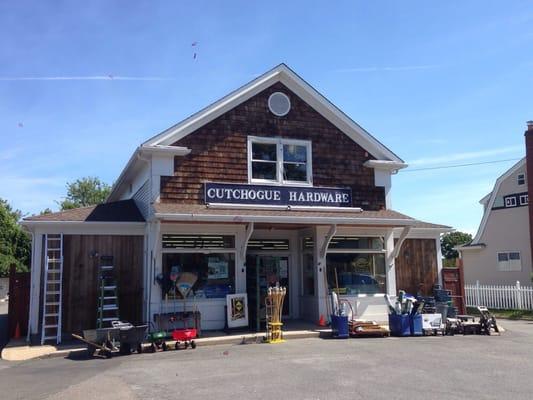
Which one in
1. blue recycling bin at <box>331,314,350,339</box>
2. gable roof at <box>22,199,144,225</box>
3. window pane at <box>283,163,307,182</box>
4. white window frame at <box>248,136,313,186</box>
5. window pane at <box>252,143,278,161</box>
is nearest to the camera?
blue recycling bin at <box>331,314,350,339</box>

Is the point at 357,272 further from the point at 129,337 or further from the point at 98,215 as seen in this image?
the point at 98,215

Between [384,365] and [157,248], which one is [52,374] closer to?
[157,248]

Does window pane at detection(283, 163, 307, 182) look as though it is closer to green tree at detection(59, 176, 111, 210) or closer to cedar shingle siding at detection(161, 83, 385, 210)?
cedar shingle siding at detection(161, 83, 385, 210)

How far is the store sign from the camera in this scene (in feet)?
51.3

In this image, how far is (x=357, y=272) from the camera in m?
17.0

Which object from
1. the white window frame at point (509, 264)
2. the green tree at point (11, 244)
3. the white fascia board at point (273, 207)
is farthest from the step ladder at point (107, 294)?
the green tree at point (11, 244)

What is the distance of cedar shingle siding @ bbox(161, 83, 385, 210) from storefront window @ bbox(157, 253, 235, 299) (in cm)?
165

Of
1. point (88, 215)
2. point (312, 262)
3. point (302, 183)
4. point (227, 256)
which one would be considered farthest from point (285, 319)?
point (88, 215)

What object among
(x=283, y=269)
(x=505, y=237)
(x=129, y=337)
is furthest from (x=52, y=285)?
(x=505, y=237)

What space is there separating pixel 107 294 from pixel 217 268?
10.0 feet

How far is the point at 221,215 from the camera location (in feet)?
47.0

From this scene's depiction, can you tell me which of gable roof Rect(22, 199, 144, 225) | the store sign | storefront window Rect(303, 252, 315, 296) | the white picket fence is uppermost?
the store sign

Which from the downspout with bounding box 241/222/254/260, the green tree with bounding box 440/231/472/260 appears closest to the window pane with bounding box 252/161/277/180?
the downspout with bounding box 241/222/254/260

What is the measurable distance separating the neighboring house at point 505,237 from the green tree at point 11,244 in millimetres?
32651
